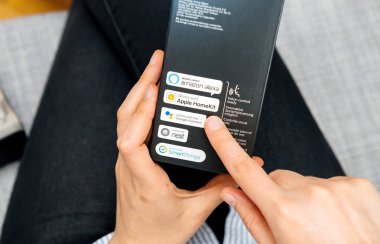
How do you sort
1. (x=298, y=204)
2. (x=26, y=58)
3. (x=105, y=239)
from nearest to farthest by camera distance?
(x=298, y=204) → (x=105, y=239) → (x=26, y=58)

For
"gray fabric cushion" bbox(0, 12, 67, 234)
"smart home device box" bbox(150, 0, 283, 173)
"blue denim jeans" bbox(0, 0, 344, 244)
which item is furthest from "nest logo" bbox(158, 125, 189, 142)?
"gray fabric cushion" bbox(0, 12, 67, 234)

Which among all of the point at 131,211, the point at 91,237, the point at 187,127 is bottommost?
the point at 91,237

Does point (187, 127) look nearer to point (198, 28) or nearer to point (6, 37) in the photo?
point (198, 28)

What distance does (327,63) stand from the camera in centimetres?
85

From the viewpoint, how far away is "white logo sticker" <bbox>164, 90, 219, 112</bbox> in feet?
1.67

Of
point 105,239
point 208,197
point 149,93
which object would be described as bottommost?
point 105,239

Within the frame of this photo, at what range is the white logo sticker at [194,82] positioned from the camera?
1.67 ft

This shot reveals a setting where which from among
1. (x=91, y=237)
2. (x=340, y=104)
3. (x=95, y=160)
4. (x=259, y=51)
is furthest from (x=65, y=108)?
(x=340, y=104)

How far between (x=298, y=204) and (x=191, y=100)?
0.54 ft

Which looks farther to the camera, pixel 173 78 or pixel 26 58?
pixel 26 58

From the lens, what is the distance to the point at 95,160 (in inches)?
27.2

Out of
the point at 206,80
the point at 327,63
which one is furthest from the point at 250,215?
the point at 327,63

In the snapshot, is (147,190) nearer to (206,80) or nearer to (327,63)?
(206,80)

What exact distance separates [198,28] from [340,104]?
441 mm
